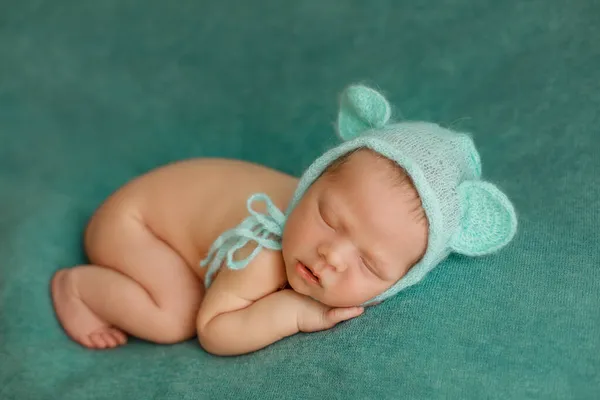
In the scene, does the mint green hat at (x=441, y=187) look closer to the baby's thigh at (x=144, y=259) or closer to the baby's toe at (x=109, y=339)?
the baby's thigh at (x=144, y=259)

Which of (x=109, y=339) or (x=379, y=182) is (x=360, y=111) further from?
(x=109, y=339)

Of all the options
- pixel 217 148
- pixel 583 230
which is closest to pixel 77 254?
Result: pixel 217 148

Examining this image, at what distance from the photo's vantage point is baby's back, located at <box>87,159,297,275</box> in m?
1.24

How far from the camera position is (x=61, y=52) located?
1.54 m

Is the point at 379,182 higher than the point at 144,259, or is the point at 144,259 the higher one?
the point at 379,182

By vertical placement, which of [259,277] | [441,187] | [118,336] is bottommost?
[118,336]

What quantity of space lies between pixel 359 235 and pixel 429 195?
0.12 m

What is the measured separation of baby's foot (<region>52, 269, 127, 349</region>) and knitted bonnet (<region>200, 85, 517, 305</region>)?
252 millimetres

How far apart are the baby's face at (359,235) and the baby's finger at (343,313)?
1 cm

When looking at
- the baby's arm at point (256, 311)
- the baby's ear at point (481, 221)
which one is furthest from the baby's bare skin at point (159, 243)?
the baby's ear at point (481, 221)

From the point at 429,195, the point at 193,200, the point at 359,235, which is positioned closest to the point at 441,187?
the point at 429,195

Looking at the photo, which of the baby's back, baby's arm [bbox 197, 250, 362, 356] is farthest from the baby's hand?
the baby's back

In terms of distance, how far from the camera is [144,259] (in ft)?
4.07

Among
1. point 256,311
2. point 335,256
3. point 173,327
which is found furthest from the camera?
point 173,327
